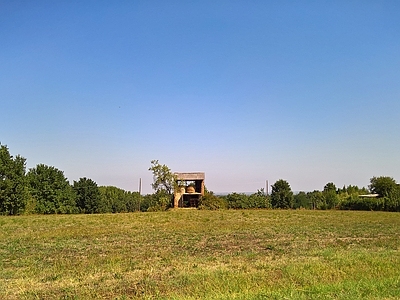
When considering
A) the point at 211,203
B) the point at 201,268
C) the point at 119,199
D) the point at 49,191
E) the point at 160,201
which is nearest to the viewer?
the point at 201,268

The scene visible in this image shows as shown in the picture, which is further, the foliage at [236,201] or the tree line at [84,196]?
the foliage at [236,201]

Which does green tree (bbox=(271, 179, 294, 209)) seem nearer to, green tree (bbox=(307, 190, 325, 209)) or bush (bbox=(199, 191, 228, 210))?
green tree (bbox=(307, 190, 325, 209))

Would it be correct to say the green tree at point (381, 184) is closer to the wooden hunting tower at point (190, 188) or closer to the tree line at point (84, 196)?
the tree line at point (84, 196)

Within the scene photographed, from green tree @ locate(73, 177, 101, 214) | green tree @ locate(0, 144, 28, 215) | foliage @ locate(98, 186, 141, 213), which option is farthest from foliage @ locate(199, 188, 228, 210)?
foliage @ locate(98, 186, 141, 213)

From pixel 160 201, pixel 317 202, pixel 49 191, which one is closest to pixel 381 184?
pixel 317 202

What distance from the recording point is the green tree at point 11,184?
140 ft

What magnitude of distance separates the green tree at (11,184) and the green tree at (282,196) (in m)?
37.5

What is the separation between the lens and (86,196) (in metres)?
54.9

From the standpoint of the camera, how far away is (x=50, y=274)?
356 inches

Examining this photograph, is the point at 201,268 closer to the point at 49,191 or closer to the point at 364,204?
the point at 49,191

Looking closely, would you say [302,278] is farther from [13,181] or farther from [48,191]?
[48,191]

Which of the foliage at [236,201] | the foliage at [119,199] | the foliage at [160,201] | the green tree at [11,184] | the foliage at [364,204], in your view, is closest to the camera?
the green tree at [11,184]

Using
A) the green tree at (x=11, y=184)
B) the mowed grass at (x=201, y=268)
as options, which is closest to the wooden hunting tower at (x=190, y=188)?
the green tree at (x=11, y=184)

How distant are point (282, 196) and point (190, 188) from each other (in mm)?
15566
